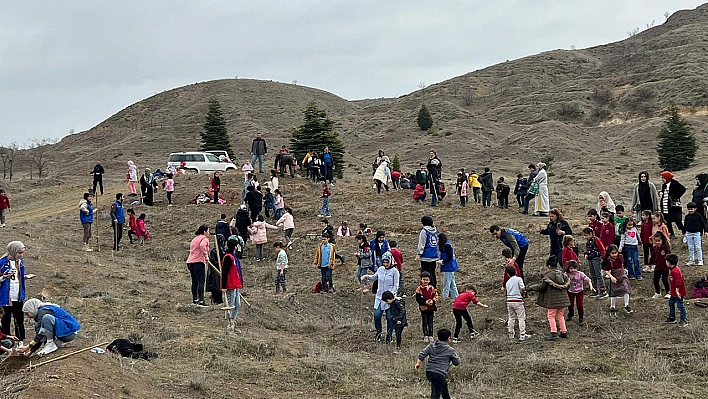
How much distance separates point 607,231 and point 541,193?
7.97 metres

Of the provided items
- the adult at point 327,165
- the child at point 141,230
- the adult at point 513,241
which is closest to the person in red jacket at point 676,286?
the adult at point 513,241

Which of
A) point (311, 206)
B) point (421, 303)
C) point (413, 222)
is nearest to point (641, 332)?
point (421, 303)

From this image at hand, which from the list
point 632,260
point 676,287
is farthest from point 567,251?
point 632,260

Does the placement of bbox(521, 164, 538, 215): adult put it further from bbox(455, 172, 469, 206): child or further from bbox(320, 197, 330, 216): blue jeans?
bbox(320, 197, 330, 216): blue jeans

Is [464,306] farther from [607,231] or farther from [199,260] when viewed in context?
[199,260]

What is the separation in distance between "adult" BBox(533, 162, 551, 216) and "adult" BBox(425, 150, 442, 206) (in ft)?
12.3

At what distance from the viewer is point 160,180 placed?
103 ft

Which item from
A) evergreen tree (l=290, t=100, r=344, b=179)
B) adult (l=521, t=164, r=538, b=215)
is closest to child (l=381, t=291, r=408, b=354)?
adult (l=521, t=164, r=538, b=215)

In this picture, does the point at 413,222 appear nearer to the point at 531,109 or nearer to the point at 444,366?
the point at 444,366

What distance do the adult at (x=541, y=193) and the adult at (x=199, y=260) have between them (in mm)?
11288

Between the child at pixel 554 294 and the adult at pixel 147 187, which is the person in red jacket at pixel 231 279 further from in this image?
the adult at pixel 147 187

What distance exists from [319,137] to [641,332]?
909 inches

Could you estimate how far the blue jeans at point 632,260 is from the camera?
13680 millimetres

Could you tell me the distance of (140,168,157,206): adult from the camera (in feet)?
84.7
